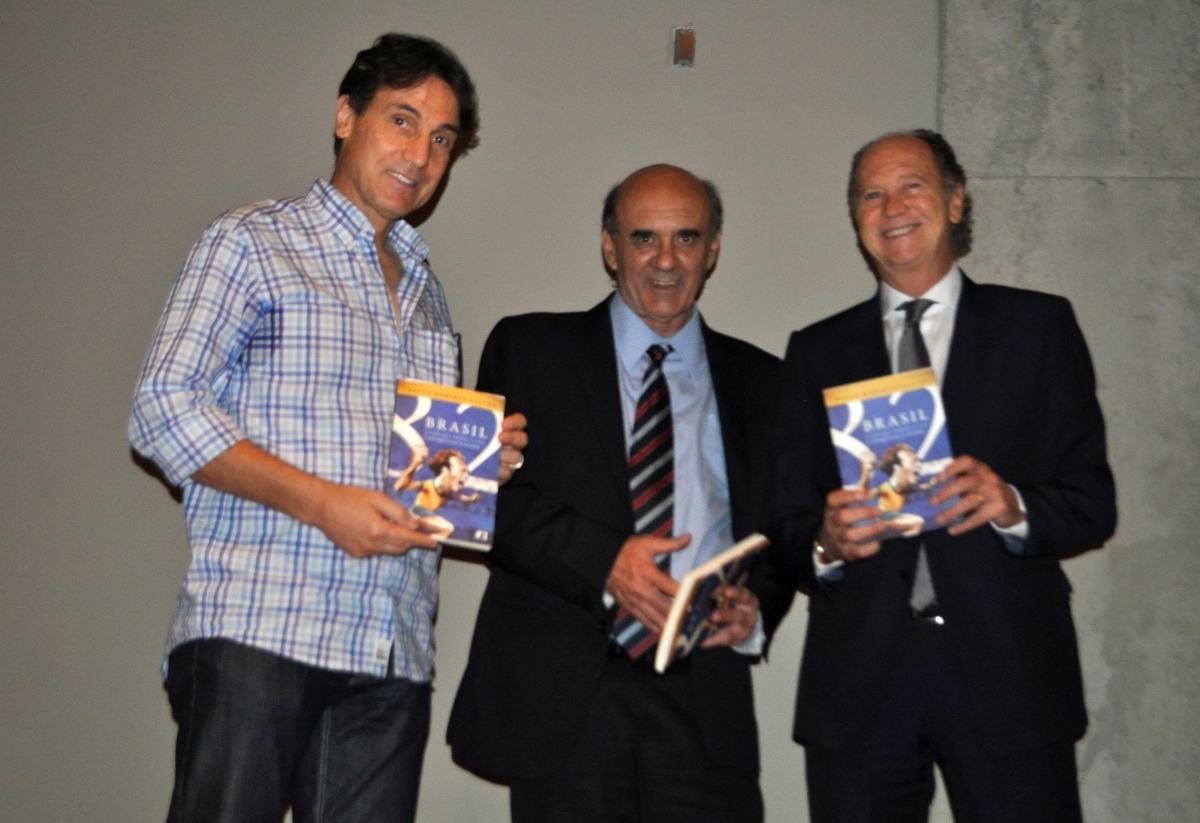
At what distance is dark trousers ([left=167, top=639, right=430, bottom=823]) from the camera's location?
217 centimetres

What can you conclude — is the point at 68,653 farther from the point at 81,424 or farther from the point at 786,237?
the point at 786,237

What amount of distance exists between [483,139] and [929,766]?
2.30m

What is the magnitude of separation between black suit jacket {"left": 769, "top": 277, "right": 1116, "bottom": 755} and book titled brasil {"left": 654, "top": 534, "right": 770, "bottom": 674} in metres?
0.21

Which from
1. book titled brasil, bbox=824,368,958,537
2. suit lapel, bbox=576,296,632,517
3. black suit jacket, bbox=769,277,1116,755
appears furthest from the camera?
A: suit lapel, bbox=576,296,632,517

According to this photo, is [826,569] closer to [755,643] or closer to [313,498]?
[755,643]

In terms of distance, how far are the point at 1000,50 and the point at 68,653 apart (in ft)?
11.3

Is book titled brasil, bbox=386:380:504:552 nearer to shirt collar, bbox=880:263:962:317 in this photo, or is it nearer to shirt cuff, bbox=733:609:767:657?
shirt cuff, bbox=733:609:767:657

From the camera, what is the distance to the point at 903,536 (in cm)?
240

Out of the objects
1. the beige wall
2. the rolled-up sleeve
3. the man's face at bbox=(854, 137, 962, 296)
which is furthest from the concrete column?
the rolled-up sleeve

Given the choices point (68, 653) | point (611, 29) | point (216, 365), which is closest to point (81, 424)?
point (68, 653)

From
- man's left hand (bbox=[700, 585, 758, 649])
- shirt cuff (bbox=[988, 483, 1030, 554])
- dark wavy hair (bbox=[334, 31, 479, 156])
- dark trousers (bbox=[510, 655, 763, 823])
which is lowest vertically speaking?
dark trousers (bbox=[510, 655, 763, 823])

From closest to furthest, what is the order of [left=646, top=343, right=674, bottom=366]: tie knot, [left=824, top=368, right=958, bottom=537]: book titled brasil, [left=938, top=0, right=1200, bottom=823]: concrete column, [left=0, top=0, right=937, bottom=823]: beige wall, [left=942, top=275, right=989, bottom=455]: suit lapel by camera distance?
1. [left=824, top=368, right=958, bottom=537]: book titled brasil
2. [left=942, top=275, right=989, bottom=455]: suit lapel
3. [left=646, top=343, right=674, bottom=366]: tie knot
4. [left=938, top=0, right=1200, bottom=823]: concrete column
5. [left=0, top=0, right=937, bottom=823]: beige wall

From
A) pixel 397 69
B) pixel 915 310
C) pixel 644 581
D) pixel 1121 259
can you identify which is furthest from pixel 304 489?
pixel 1121 259

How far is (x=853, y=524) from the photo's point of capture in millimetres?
2352
